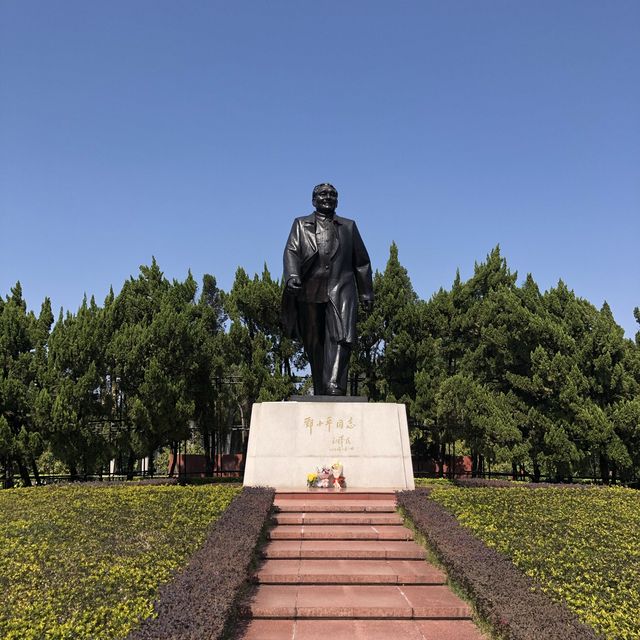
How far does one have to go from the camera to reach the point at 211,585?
4047 millimetres

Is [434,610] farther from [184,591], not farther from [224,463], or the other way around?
[224,463]

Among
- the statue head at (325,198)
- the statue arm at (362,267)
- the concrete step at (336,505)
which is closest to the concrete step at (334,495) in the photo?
the concrete step at (336,505)

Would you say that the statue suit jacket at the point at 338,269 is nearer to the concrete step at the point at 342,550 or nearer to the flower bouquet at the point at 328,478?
the flower bouquet at the point at 328,478

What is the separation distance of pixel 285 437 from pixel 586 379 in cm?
828

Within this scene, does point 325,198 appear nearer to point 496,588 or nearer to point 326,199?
point 326,199

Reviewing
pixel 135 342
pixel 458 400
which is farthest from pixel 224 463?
pixel 458 400

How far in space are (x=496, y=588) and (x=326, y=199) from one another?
610 centimetres

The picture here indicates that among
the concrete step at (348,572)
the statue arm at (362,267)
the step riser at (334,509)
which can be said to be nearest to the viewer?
the concrete step at (348,572)

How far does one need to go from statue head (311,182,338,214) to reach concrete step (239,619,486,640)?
6013mm

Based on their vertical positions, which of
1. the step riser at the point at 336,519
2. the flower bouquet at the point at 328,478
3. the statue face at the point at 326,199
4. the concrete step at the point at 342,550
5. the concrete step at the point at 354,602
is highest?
the statue face at the point at 326,199

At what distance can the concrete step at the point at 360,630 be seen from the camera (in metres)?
3.95

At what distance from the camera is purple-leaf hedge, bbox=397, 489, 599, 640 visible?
3.41 metres

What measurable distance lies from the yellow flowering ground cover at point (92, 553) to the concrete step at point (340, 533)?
0.73 meters

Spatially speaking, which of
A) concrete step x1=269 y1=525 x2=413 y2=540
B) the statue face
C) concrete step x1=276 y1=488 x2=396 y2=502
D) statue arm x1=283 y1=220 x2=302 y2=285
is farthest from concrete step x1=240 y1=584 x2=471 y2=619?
the statue face
